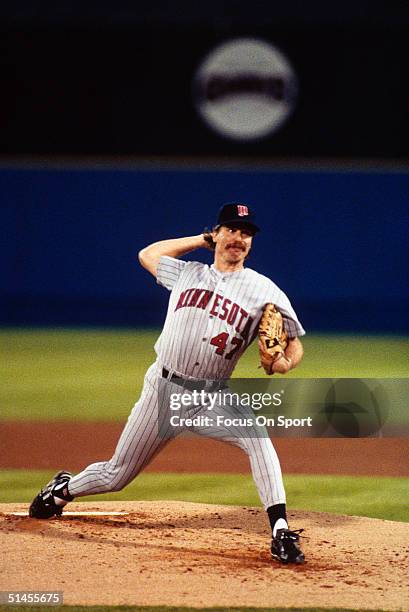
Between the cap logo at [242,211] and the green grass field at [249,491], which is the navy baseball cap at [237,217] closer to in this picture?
the cap logo at [242,211]

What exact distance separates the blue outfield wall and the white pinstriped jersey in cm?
864

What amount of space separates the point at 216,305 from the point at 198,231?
357 inches

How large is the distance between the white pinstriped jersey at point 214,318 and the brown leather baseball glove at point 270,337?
5 cm

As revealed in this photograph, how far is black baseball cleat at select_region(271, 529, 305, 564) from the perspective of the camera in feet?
12.2

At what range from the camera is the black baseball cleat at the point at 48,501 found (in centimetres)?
424

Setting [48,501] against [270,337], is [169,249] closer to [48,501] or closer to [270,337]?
[270,337]

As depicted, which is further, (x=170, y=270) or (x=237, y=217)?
(x=170, y=270)

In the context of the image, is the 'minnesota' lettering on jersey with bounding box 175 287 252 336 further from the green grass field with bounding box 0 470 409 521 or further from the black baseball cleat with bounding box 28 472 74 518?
the green grass field with bounding box 0 470 409 521

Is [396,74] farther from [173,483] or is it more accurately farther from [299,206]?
[173,483]

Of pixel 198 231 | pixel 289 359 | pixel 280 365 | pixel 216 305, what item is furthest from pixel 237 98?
pixel 280 365

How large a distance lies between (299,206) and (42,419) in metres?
6.61

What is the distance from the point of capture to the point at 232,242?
12.8ft

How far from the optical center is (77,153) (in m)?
13.1

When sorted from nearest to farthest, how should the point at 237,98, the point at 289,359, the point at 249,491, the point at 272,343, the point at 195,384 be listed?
1. the point at 272,343
2. the point at 289,359
3. the point at 195,384
4. the point at 249,491
5. the point at 237,98
